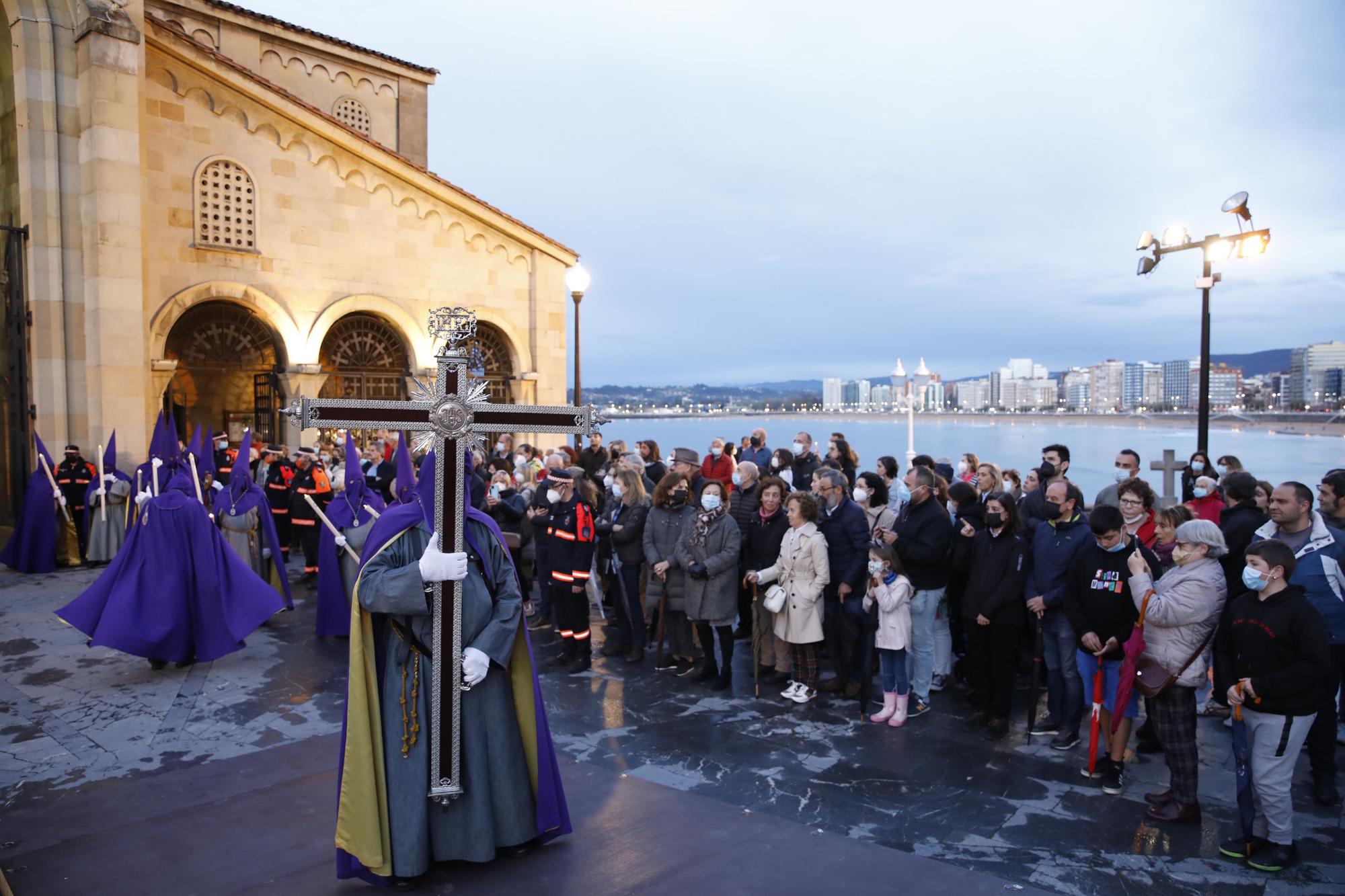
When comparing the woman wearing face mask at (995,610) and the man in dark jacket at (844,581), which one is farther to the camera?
the man in dark jacket at (844,581)

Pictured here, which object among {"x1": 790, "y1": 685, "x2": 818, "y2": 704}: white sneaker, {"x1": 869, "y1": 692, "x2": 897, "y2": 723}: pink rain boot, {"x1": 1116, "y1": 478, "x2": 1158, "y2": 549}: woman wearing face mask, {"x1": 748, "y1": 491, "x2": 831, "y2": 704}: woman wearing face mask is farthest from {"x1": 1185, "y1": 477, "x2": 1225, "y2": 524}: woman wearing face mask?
{"x1": 790, "y1": 685, "x2": 818, "y2": 704}: white sneaker

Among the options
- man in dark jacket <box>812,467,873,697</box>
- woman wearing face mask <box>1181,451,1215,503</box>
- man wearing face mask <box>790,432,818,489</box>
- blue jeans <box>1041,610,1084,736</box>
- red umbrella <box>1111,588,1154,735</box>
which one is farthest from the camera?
man wearing face mask <box>790,432,818,489</box>

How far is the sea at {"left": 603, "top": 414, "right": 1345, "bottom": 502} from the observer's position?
13.4 metres

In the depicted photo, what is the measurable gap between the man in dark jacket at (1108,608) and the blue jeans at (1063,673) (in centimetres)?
31

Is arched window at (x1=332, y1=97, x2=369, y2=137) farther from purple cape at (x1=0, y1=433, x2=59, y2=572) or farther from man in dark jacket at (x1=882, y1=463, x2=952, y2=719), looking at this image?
man in dark jacket at (x1=882, y1=463, x2=952, y2=719)

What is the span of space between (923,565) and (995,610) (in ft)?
2.42

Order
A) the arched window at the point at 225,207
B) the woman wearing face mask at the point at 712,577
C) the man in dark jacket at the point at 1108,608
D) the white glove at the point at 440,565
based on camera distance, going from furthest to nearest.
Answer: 1. the arched window at the point at 225,207
2. the woman wearing face mask at the point at 712,577
3. the man in dark jacket at the point at 1108,608
4. the white glove at the point at 440,565

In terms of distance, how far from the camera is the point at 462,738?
4.24 meters

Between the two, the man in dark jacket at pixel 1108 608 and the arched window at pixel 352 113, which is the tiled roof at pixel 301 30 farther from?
the man in dark jacket at pixel 1108 608

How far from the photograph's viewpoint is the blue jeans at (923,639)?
23.6ft

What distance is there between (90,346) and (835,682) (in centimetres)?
1261

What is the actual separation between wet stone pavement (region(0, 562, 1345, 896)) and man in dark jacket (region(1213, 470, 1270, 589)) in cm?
130

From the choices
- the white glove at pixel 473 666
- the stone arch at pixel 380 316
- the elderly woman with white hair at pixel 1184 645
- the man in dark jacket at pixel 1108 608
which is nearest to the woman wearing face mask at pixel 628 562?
the man in dark jacket at pixel 1108 608

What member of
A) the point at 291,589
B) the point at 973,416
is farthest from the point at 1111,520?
the point at 973,416
